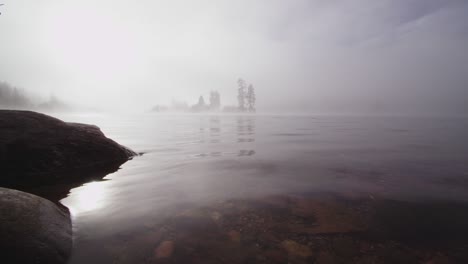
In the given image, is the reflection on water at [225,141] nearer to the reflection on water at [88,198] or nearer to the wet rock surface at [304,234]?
the reflection on water at [88,198]

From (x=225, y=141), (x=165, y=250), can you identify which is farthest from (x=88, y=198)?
(x=225, y=141)

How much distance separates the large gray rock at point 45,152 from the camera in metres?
5.56

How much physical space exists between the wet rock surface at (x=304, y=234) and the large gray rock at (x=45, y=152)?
13.8ft

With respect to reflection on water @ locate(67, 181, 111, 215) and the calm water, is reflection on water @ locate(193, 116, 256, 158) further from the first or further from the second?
reflection on water @ locate(67, 181, 111, 215)

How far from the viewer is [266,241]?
2961mm

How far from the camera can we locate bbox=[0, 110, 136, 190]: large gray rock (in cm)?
556

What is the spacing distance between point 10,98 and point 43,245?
707 feet

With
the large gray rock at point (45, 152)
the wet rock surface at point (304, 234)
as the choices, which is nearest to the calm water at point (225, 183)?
the wet rock surface at point (304, 234)

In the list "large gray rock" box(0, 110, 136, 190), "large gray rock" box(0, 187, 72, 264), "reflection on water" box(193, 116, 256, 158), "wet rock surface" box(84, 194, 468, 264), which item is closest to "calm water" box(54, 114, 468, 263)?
"large gray rock" box(0, 187, 72, 264)

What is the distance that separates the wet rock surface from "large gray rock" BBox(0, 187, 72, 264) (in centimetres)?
66

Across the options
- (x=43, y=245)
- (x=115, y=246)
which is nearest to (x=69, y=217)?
(x=43, y=245)

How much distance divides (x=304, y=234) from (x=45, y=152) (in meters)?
7.56

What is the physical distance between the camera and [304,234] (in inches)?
124

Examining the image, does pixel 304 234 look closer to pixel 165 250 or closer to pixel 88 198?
pixel 165 250
